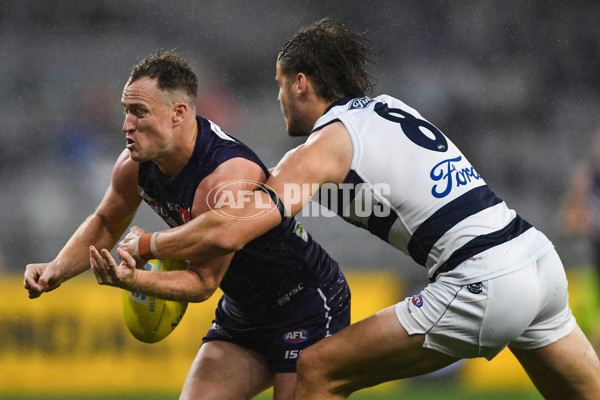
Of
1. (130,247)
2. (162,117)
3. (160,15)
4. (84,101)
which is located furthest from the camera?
(160,15)

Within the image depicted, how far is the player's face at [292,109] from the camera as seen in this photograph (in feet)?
13.0

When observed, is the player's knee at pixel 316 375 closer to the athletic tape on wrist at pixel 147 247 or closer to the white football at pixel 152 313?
the athletic tape on wrist at pixel 147 247

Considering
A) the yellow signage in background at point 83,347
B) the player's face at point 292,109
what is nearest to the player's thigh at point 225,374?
the player's face at point 292,109

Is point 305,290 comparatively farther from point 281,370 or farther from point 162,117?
point 162,117

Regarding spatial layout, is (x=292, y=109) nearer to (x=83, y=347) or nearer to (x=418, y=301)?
(x=418, y=301)

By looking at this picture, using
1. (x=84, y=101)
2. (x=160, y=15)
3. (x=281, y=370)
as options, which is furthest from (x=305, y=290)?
(x=160, y=15)

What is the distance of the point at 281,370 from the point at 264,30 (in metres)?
8.10

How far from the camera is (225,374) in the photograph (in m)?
4.25

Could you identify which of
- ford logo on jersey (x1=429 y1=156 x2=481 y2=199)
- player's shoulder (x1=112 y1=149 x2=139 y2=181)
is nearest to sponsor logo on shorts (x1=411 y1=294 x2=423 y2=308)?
ford logo on jersey (x1=429 y1=156 x2=481 y2=199)

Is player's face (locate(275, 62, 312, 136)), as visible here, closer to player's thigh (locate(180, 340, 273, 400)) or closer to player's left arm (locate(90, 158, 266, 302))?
player's left arm (locate(90, 158, 266, 302))

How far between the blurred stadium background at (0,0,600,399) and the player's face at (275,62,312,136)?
4.65m

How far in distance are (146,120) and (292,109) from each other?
2.30 feet

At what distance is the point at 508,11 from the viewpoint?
11836 mm

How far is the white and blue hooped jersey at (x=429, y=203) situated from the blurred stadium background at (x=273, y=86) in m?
4.86
